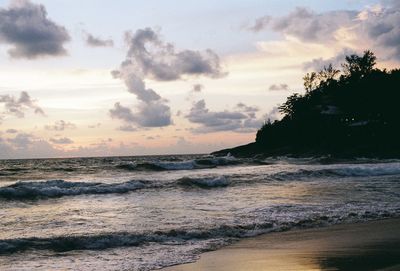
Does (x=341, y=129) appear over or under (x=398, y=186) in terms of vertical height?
over

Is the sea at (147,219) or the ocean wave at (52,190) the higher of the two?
the ocean wave at (52,190)

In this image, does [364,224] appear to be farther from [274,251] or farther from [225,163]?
[225,163]

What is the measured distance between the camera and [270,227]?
12.9m

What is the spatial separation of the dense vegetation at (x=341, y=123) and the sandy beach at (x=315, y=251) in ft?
169

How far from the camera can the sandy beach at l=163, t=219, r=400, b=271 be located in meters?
8.34

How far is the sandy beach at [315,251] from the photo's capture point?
834 cm

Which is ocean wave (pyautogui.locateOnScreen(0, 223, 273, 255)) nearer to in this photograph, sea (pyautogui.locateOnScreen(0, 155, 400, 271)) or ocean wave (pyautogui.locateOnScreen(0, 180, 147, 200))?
sea (pyautogui.locateOnScreen(0, 155, 400, 271))

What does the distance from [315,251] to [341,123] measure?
73534 millimetres

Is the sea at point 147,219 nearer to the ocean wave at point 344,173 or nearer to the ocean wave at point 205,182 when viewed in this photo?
the ocean wave at point 205,182

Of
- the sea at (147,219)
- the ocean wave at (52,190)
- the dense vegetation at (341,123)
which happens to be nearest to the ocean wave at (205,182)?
the sea at (147,219)

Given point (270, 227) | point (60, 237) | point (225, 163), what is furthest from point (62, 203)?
point (225, 163)

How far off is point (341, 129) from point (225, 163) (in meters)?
27.5

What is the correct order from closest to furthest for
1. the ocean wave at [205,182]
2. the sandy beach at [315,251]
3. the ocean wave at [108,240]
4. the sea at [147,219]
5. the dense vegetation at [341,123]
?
1. the sandy beach at [315,251]
2. the sea at [147,219]
3. the ocean wave at [108,240]
4. the ocean wave at [205,182]
5. the dense vegetation at [341,123]

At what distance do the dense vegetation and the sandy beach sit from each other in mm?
51512
